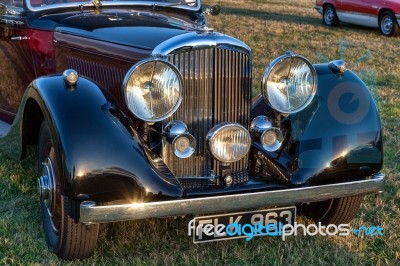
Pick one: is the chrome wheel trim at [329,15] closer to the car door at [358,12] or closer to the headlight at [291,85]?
the car door at [358,12]

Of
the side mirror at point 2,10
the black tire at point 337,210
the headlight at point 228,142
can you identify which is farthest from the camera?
the side mirror at point 2,10

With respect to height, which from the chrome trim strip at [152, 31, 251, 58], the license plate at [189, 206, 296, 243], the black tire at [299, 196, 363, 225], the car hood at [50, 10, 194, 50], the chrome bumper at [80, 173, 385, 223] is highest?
the chrome trim strip at [152, 31, 251, 58]

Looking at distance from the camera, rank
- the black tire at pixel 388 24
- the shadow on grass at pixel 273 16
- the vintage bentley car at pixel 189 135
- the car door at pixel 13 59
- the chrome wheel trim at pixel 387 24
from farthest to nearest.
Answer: the shadow on grass at pixel 273 16 < the chrome wheel trim at pixel 387 24 < the black tire at pixel 388 24 < the car door at pixel 13 59 < the vintage bentley car at pixel 189 135

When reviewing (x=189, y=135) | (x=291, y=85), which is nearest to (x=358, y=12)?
(x=291, y=85)

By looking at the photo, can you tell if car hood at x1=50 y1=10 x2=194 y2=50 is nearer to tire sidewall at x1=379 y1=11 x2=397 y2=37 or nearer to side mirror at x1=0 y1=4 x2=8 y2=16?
side mirror at x1=0 y1=4 x2=8 y2=16

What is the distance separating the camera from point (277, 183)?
3186mm

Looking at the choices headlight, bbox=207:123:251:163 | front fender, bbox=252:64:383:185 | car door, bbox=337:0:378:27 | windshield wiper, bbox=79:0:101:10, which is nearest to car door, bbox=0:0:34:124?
windshield wiper, bbox=79:0:101:10

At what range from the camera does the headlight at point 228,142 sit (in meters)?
3.14

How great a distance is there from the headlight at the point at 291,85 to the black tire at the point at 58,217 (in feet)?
3.87

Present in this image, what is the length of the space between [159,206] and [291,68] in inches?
42.8

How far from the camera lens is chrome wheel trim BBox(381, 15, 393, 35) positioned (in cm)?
1343

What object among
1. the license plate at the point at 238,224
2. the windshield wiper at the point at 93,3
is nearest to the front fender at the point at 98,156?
the license plate at the point at 238,224

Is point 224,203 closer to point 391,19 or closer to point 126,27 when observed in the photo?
point 126,27

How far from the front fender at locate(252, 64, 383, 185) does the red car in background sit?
410 inches
